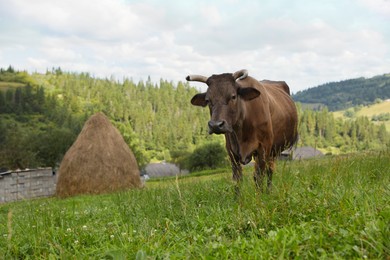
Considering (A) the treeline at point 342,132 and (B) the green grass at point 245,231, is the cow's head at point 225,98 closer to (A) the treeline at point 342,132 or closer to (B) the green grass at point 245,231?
(B) the green grass at point 245,231

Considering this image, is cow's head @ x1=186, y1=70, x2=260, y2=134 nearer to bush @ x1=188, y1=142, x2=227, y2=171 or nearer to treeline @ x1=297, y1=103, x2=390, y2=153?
bush @ x1=188, y1=142, x2=227, y2=171

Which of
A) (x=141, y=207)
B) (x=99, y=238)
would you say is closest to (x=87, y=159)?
(x=141, y=207)

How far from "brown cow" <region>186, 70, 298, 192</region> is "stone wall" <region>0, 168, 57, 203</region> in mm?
26019

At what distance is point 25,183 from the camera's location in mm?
32656

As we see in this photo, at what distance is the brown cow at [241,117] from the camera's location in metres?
6.40

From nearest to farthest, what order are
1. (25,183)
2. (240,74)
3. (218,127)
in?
(218,127), (240,74), (25,183)

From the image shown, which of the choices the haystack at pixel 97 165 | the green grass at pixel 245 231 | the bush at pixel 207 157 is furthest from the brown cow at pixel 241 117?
the bush at pixel 207 157

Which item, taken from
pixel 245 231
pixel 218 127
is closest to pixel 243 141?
pixel 218 127

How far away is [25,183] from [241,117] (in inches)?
1182

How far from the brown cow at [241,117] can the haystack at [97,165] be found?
1741cm

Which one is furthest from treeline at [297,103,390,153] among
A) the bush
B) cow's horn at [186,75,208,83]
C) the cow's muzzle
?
the cow's muzzle

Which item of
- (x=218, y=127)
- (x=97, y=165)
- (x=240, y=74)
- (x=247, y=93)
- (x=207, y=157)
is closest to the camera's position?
(x=218, y=127)

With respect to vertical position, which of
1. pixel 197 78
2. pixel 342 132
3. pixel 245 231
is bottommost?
pixel 342 132

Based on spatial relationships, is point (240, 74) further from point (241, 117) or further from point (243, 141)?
point (243, 141)
